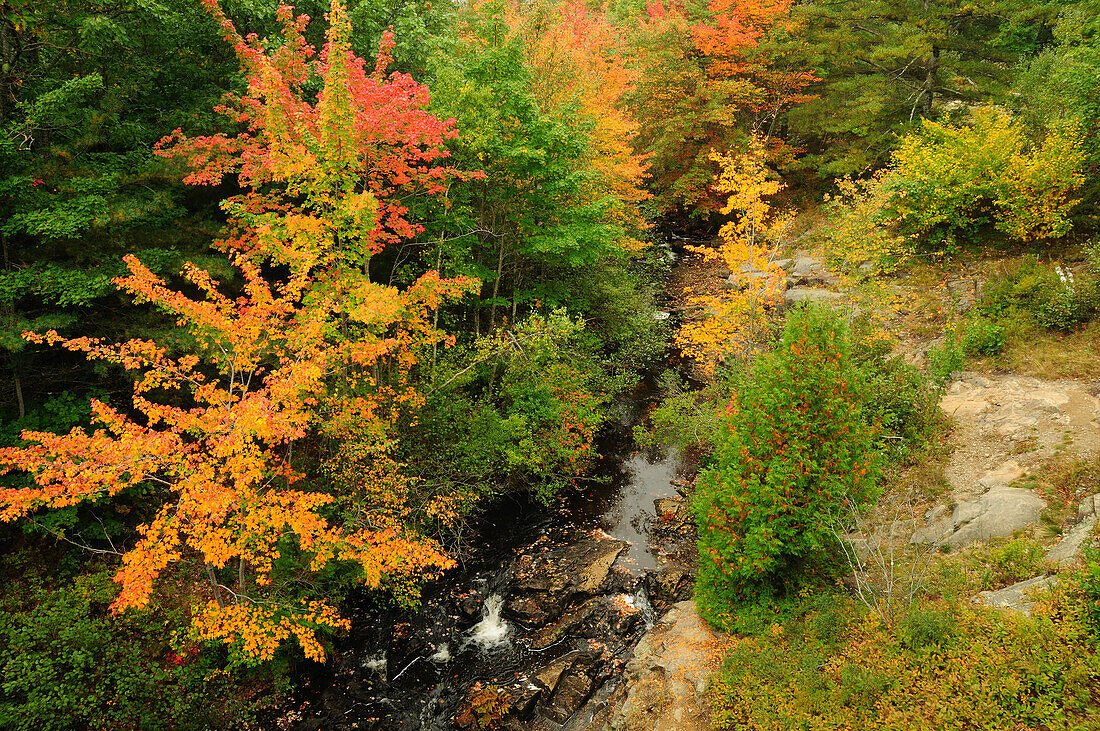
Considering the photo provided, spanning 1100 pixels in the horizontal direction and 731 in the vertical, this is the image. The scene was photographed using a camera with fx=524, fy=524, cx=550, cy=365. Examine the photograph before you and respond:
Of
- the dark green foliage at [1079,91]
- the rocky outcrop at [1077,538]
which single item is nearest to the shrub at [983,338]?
the dark green foliage at [1079,91]

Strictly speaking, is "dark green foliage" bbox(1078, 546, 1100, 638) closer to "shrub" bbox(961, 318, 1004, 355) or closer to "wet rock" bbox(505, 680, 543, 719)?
"shrub" bbox(961, 318, 1004, 355)

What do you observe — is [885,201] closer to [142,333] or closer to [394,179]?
[394,179]

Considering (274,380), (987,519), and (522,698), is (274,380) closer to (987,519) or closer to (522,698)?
(522,698)

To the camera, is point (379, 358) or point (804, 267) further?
point (804, 267)

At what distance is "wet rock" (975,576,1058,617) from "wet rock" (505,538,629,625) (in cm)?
731

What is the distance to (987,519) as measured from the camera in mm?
9203

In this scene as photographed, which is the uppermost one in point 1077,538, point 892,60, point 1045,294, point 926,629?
point 892,60

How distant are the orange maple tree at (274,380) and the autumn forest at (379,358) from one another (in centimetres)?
9

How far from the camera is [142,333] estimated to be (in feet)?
34.3

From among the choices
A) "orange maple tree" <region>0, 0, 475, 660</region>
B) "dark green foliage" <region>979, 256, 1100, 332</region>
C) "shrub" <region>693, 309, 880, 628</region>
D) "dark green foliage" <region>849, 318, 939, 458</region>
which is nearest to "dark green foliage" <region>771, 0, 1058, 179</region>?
"dark green foliage" <region>979, 256, 1100, 332</region>

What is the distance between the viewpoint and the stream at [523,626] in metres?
9.91

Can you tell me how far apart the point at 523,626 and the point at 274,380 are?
7.51 meters

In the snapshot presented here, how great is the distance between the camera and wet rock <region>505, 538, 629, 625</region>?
12.0m

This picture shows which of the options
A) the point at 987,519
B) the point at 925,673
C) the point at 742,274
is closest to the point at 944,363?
the point at 987,519
